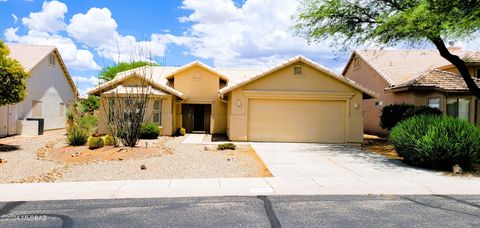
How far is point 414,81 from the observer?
2008 cm

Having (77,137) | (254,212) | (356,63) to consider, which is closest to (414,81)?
(356,63)

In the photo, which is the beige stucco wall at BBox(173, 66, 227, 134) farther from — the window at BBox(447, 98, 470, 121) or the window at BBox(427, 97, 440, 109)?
the window at BBox(447, 98, 470, 121)

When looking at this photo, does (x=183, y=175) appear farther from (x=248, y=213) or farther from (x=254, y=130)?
(x=254, y=130)

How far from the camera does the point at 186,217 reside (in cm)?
613

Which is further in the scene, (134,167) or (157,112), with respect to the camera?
(157,112)

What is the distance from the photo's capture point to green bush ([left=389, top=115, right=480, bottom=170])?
34.9 ft

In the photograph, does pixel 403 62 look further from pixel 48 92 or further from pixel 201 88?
pixel 48 92

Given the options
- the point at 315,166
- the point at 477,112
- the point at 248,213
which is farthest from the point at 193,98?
the point at 248,213

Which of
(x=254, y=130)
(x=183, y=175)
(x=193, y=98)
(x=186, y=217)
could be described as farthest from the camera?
(x=193, y=98)

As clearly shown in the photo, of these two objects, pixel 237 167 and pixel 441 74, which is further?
pixel 441 74

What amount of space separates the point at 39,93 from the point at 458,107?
26133 millimetres

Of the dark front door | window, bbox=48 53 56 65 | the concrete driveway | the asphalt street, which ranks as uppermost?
window, bbox=48 53 56 65

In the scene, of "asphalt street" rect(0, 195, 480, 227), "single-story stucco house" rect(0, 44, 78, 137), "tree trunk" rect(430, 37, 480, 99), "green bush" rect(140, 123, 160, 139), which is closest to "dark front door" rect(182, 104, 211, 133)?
"green bush" rect(140, 123, 160, 139)

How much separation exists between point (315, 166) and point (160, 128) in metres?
12.1
